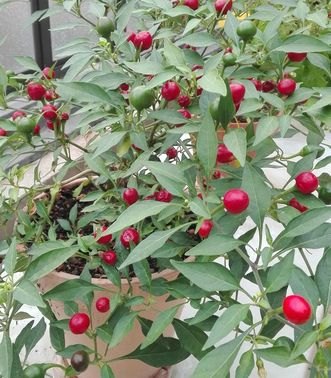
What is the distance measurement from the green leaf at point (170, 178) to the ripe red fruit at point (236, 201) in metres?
0.05

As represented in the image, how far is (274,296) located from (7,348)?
24 centimetres

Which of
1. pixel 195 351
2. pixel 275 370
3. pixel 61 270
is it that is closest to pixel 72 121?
pixel 61 270

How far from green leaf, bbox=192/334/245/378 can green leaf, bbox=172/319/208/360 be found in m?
0.13

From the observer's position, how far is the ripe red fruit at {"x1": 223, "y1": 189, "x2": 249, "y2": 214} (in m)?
0.40

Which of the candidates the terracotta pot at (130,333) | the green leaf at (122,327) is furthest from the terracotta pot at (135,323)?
the green leaf at (122,327)

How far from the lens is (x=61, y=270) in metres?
0.68

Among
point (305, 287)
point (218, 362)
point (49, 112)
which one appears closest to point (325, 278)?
point (305, 287)

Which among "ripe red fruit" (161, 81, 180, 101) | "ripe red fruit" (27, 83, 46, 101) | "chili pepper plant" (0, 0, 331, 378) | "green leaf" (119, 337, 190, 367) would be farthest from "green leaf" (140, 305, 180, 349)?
"ripe red fruit" (27, 83, 46, 101)

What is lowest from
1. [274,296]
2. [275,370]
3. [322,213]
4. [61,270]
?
[275,370]

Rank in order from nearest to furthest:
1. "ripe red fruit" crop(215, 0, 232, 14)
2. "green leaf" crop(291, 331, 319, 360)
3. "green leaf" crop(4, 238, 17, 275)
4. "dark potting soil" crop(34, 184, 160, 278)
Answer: "green leaf" crop(291, 331, 319, 360) < "green leaf" crop(4, 238, 17, 275) < "ripe red fruit" crop(215, 0, 232, 14) < "dark potting soil" crop(34, 184, 160, 278)

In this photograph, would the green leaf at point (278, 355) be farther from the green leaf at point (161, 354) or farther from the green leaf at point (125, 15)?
the green leaf at point (125, 15)

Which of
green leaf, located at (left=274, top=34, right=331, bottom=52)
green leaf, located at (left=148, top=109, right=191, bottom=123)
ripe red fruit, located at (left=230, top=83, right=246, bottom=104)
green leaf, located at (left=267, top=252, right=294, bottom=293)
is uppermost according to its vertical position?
green leaf, located at (left=274, top=34, right=331, bottom=52)

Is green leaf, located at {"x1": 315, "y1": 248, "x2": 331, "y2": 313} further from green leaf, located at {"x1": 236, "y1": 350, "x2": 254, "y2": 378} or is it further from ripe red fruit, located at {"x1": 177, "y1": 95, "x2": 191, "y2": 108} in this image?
ripe red fruit, located at {"x1": 177, "y1": 95, "x2": 191, "y2": 108}

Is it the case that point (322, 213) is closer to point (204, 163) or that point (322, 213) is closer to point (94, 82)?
point (204, 163)
